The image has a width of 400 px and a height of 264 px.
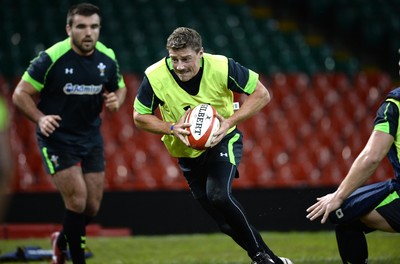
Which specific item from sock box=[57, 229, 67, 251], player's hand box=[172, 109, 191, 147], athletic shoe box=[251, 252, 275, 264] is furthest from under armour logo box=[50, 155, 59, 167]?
athletic shoe box=[251, 252, 275, 264]

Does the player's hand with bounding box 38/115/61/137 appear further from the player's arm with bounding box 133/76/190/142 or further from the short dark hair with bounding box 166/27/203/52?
the short dark hair with bounding box 166/27/203/52

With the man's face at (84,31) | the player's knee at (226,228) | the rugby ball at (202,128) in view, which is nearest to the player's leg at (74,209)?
the man's face at (84,31)

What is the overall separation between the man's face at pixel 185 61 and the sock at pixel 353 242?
1.56 meters

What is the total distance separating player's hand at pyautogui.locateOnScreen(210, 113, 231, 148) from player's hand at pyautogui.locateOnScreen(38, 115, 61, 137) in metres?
1.50

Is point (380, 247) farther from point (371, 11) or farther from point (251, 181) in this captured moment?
point (371, 11)

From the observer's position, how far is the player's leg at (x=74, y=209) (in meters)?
6.30

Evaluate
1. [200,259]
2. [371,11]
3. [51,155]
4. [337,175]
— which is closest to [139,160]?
[337,175]

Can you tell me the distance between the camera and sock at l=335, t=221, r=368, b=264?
16.5 ft

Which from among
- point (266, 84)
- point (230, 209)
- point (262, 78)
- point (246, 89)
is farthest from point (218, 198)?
point (262, 78)

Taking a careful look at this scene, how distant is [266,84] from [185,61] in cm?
684

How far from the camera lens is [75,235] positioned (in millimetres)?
6301

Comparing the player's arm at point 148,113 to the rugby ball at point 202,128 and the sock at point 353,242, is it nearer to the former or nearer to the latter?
the rugby ball at point 202,128

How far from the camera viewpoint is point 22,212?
33.1ft

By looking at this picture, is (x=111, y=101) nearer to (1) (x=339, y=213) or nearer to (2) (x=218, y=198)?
(2) (x=218, y=198)
